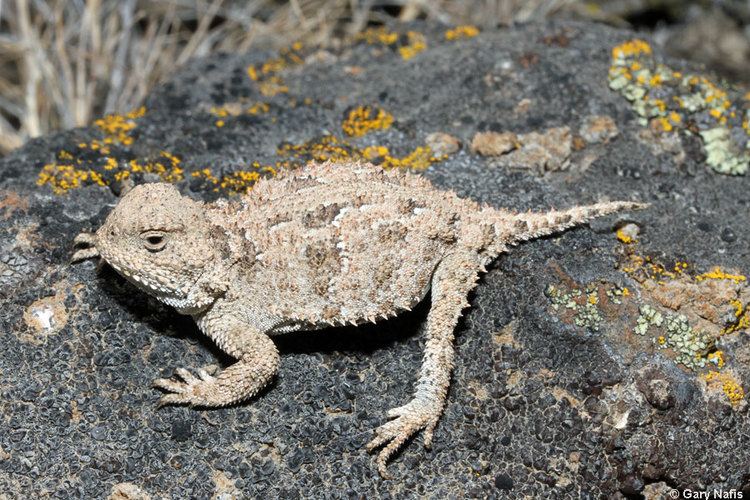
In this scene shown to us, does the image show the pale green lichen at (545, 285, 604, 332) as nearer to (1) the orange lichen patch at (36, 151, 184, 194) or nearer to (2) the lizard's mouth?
(1) the orange lichen patch at (36, 151, 184, 194)

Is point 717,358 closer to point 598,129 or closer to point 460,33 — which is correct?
point 598,129

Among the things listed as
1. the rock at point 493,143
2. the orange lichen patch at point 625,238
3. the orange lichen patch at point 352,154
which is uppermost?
the orange lichen patch at point 352,154

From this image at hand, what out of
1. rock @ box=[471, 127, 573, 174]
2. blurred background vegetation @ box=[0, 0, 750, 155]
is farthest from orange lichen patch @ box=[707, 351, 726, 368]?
blurred background vegetation @ box=[0, 0, 750, 155]

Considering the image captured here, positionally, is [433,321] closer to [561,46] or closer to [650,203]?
[650,203]

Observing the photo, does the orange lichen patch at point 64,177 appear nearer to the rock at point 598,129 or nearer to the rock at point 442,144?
the rock at point 442,144

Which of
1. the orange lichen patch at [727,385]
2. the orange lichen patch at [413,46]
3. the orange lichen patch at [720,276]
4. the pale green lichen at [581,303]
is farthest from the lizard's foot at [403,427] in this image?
the orange lichen patch at [413,46]

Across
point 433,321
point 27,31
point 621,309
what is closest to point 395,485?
point 433,321

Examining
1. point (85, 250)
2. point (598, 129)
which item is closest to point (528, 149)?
point (598, 129)
